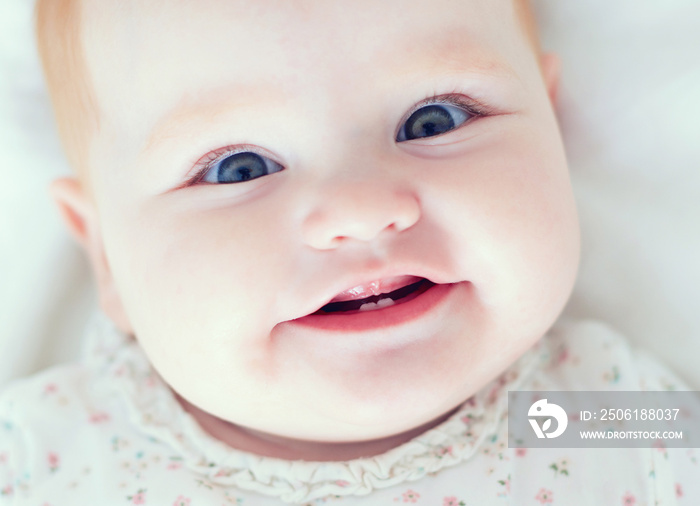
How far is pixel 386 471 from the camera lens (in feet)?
3.76

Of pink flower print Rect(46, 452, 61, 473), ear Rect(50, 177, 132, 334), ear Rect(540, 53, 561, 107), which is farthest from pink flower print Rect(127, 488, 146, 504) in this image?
ear Rect(540, 53, 561, 107)

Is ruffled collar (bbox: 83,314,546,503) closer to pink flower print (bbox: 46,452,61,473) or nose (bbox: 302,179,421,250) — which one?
pink flower print (bbox: 46,452,61,473)

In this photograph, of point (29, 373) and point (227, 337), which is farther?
point (29, 373)

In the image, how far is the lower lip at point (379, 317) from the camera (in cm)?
99

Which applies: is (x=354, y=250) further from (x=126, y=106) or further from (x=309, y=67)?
(x=126, y=106)

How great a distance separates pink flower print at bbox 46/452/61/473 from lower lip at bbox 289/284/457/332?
537 mm

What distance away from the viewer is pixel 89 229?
1332 millimetres

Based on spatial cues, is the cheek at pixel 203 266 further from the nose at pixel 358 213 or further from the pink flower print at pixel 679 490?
the pink flower print at pixel 679 490

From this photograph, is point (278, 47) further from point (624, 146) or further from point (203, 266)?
point (624, 146)

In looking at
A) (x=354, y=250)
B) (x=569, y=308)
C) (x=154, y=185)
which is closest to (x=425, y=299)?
(x=354, y=250)

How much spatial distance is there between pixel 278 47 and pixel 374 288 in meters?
0.33

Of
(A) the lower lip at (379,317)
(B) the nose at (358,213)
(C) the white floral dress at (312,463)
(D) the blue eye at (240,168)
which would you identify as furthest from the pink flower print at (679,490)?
(D) the blue eye at (240,168)

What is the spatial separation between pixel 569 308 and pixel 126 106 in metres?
0.94

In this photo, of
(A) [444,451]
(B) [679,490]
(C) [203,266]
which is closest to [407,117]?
(C) [203,266]
